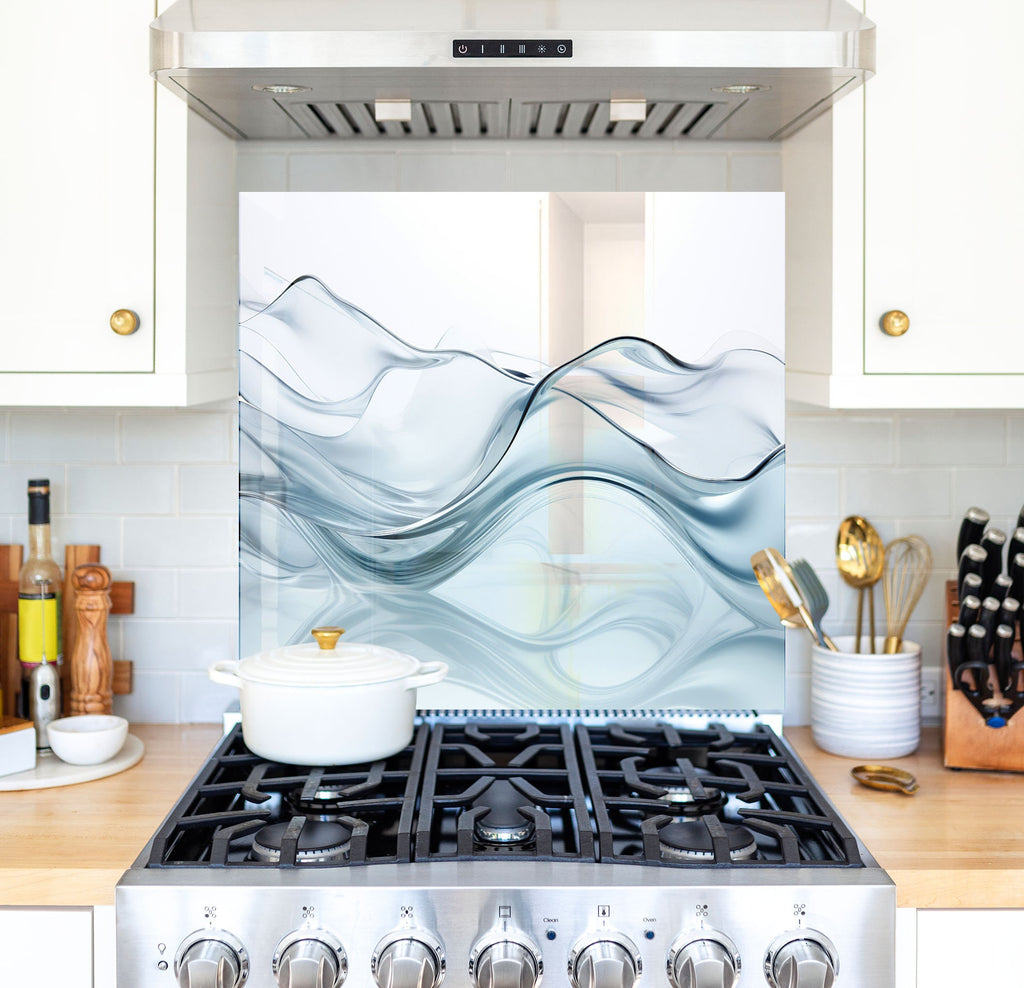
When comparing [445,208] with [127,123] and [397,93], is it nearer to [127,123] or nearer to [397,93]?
[397,93]

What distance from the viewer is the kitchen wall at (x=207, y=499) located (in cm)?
213

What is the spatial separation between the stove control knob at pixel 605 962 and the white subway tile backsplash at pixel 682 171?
1.29 meters

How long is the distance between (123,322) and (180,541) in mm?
561

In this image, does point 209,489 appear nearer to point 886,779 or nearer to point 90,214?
point 90,214

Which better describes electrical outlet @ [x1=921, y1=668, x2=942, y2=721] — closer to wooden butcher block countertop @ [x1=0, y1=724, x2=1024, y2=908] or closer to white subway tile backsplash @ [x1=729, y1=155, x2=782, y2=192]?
wooden butcher block countertop @ [x1=0, y1=724, x2=1024, y2=908]

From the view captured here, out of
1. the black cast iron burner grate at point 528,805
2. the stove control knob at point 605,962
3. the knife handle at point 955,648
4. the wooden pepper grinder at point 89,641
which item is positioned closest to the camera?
the stove control knob at point 605,962

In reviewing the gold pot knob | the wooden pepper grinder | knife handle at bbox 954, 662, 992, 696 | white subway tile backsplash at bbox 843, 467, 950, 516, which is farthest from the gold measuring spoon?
the wooden pepper grinder

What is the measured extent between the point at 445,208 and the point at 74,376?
714 millimetres

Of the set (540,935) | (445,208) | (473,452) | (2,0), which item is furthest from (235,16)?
(540,935)

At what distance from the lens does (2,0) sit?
1704 mm

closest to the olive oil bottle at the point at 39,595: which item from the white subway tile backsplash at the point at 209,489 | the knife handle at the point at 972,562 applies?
the white subway tile backsplash at the point at 209,489

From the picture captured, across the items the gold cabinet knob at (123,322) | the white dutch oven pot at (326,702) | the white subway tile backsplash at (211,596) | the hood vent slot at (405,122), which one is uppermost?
the hood vent slot at (405,122)

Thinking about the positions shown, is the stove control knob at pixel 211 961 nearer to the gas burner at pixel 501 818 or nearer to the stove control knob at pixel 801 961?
the gas burner at pixel 501 818

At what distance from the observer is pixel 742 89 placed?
1.70 metres
